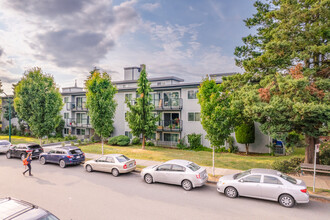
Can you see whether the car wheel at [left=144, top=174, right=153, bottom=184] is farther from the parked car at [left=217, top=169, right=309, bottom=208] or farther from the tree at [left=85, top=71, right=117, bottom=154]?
the tree at [left=85, top=71, right=117, bottom=154]

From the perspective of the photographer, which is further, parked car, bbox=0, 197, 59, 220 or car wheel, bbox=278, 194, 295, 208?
car wheel, bbox=278, 194, 295, 208

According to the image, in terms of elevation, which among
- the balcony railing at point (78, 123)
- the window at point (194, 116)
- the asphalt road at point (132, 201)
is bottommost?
the asphalt road at point (132, 201)

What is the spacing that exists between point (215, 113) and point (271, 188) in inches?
222

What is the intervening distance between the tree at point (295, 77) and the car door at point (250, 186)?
4.92 meters

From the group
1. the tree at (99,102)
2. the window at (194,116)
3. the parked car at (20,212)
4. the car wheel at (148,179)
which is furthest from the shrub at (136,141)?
the parked car at (20,212)

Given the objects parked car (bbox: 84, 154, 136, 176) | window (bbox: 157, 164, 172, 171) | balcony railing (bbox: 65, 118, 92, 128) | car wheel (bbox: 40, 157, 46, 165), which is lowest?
car wheel (bbox: 40, 157, 46, 165)

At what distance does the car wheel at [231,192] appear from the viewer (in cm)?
962

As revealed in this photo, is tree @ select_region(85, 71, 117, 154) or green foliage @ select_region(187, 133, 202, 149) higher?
tree @ select_region(85, 71, 117, 154)

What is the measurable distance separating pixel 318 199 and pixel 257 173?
3.24 m

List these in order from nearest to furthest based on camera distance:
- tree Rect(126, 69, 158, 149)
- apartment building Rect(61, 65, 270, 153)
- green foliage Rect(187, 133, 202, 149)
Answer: tree Rect(126, 69, 158, 149) → green foliage Rect(187, 133, 202, 149) → apartment building Rect(61, 65, 270, 153)

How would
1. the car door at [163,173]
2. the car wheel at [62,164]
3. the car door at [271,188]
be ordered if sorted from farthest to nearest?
1. the car wheel at [62,164]
2. the car door at [163,173]
3. the car door at [271,188]

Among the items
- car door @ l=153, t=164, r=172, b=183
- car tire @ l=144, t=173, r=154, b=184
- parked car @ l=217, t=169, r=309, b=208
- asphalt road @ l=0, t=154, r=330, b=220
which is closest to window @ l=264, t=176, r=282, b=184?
parked car @ l=217, t=169, r=309, b=208

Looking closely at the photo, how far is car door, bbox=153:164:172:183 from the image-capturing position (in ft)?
36.8

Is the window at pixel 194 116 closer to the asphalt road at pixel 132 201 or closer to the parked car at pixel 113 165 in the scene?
the parked car at pixel 113 165
